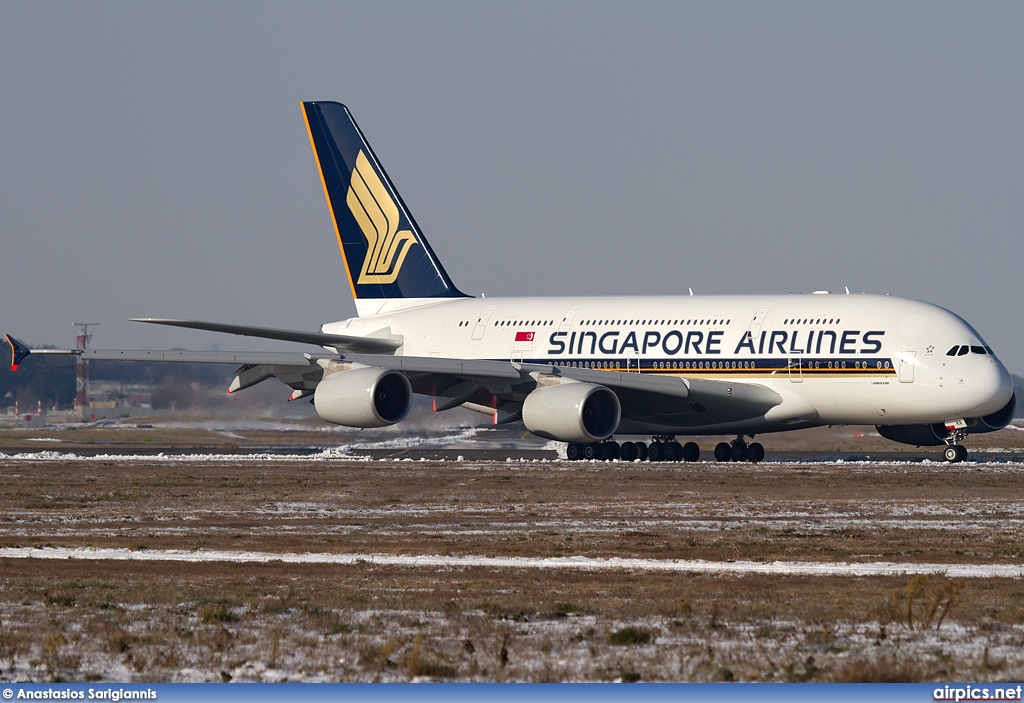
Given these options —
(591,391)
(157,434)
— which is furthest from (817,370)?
(157,434)

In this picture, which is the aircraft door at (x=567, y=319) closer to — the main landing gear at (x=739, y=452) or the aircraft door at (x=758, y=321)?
the main landing gear at (x=739, y=452)

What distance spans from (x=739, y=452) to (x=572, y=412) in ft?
19.7

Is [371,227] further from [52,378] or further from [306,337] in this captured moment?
[52,378]

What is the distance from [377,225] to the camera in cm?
4216

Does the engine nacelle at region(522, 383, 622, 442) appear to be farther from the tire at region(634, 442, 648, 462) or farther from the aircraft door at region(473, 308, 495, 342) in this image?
the aircraft door at region(473, 308, 495, 342)

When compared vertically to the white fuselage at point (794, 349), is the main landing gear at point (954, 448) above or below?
below

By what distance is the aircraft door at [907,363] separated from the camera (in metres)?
32.5

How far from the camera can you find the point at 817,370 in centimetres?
3350

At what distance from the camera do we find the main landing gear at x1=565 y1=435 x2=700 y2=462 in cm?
3650

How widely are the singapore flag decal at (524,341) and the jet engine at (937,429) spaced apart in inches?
360

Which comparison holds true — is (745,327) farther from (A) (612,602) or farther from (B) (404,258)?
(A) (612,602)

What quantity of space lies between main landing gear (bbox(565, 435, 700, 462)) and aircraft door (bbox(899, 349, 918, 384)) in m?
6.19

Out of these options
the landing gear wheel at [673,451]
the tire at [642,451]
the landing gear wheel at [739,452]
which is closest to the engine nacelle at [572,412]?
the tire at [642,451]

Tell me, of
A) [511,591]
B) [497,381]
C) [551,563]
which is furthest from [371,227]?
[511,591]
